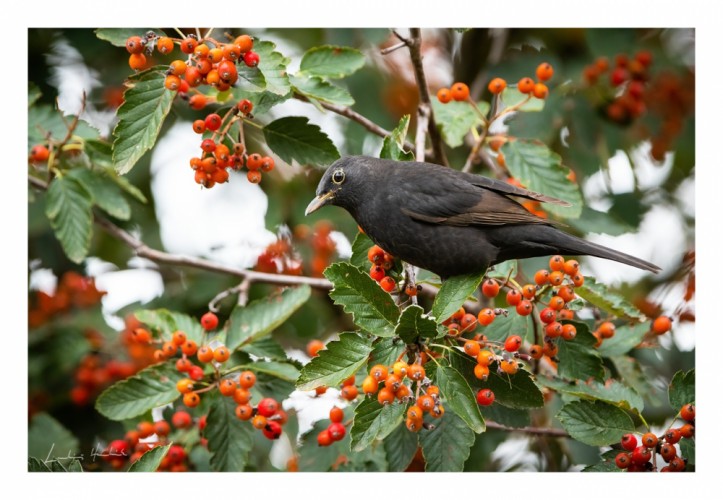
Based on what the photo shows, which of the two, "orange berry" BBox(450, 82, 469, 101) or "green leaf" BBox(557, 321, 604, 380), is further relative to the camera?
"orange berry" BBox(450, 82, 469, 101)

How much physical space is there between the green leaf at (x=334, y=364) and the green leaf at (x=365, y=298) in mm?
77

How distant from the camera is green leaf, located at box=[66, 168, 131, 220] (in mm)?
3795

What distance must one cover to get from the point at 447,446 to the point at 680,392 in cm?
85

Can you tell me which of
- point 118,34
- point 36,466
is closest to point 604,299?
point 118,34

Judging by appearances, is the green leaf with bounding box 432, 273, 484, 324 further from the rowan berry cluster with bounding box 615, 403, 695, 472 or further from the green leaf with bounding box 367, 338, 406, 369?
the rowan berry cluster with bounding box 615, 403, 695, 472

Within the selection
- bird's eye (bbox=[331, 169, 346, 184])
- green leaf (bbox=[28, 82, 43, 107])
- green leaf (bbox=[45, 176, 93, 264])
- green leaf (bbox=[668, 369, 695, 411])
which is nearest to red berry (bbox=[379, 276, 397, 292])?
bird's eye (bbox=[331, 169, 346, 184])

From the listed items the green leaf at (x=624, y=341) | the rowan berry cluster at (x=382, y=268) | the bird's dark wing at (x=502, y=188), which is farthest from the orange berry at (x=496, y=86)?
the green leaf at (x=624, y=341)

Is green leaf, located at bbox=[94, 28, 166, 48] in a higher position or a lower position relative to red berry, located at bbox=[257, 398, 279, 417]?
higher

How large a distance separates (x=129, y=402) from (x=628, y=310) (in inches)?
77.3

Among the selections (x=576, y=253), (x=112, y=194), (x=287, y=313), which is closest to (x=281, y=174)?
(x=112, y=194)

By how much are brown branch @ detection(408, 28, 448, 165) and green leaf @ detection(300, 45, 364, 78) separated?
0.23 metres

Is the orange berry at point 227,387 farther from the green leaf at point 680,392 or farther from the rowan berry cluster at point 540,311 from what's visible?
the green leaf at point 680,392

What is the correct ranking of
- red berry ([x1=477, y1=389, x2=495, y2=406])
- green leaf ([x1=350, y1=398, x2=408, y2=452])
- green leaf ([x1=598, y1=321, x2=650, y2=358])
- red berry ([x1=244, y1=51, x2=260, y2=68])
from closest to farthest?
green leaf ([x1=350, y1=398, x2=408, y2=452]) → red berry ([x1=477, y1=389, x2=495, y2=406]) → red berry ([x1=244, y1=51, x2=260, y2=68]) → green leaf ([x1=598, y1=321, x2=650, y2=358])

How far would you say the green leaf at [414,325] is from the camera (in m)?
2.51
